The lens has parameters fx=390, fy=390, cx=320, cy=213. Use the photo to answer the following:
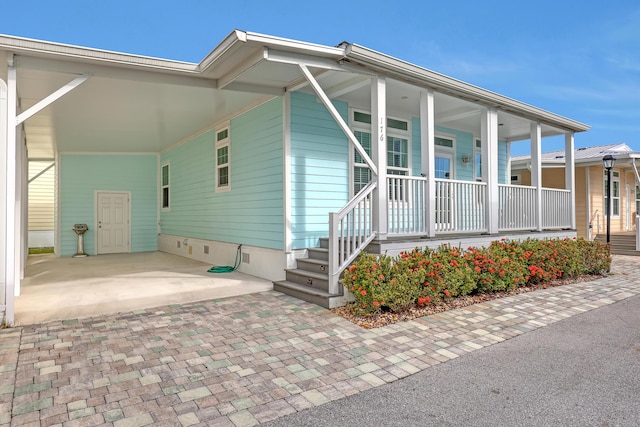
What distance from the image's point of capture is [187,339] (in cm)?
370

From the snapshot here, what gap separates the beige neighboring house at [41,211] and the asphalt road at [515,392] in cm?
1493

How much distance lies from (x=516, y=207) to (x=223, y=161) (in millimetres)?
6145

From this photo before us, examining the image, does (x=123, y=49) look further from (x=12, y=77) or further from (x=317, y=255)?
(x=317, y=255)

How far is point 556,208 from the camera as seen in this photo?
354 inches

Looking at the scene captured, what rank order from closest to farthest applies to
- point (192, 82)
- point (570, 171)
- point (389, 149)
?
point (192, 82) < point (389, 149) < point (570, 171)

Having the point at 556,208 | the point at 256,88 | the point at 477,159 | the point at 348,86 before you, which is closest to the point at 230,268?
the point at 256,88

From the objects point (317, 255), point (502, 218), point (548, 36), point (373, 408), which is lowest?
point (373, 408)

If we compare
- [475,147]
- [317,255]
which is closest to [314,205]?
[317,255]

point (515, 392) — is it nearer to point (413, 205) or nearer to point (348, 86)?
point (413, 205)

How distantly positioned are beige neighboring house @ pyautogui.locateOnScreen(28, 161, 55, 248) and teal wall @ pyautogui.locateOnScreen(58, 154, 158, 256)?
3.47 metres

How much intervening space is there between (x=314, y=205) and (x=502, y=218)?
3856 millimetres

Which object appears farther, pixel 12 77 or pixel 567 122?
pixel 567 122

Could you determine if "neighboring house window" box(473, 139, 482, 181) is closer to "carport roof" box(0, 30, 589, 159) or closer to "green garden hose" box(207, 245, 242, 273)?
"carport roof" box(0, 30, 589, 159)

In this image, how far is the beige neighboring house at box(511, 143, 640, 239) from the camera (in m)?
13.1
